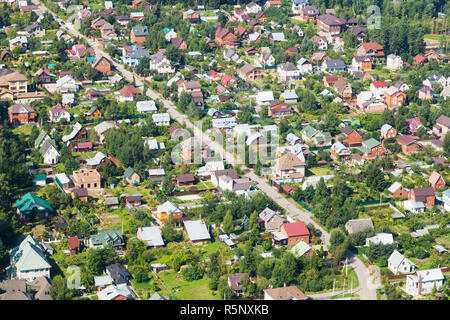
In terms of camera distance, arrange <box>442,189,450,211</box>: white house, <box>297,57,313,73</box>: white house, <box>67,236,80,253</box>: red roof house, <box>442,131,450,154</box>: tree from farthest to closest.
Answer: <box>297,57,313,73</box>: white house, <box>442,131,450,154</box>: tree, <box>442,189,450,211</box>: white house, <box>67,236,80,253</box>: red roof house

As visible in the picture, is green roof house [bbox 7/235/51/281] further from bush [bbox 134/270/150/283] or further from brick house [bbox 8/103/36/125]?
brick house [bbox 8/103/36/125]

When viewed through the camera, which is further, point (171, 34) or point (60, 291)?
point (171, 34)

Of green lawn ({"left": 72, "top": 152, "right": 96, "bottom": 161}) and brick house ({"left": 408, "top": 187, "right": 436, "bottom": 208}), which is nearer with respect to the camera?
brick house ({"left": 408, "top": 187, "right": 436, "bottom": 208})

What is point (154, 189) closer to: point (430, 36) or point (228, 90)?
point (228, 90)

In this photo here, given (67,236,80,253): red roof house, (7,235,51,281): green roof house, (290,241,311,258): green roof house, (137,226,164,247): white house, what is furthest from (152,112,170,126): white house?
(7,235,51,281): green roof house

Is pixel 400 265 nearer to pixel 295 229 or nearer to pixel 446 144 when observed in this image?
pixel 295 229

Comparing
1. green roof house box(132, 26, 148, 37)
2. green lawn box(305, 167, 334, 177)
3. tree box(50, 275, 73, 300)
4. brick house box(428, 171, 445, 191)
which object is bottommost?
green lawn box(305, 167, 334, 177)

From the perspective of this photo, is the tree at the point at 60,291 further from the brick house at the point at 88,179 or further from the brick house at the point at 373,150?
the brick house at the point at 373,150

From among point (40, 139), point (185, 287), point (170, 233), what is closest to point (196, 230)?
point (170, 233)
